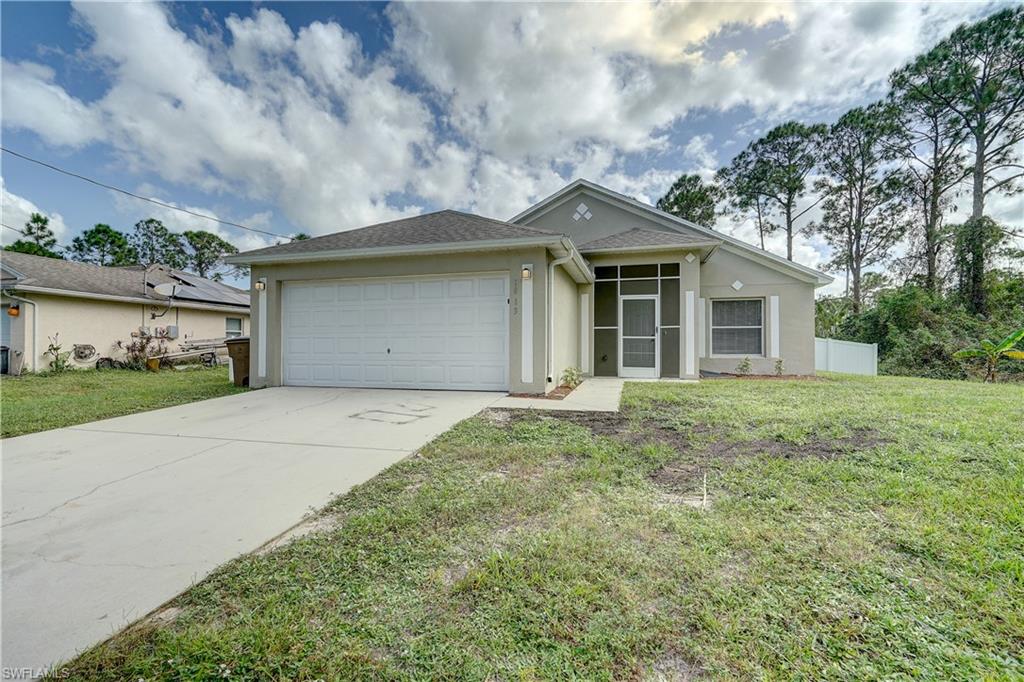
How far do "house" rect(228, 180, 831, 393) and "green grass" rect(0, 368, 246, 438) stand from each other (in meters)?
1.61

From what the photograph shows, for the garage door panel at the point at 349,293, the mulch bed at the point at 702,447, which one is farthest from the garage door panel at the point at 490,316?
the garage door panel at the point at 349,293

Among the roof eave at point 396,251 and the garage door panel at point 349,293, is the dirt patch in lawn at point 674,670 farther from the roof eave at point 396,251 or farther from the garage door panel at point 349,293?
the garage door panel at point 349,293

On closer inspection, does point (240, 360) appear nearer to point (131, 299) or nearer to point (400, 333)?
point (400, 333)

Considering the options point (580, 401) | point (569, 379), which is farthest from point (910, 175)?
point (580, 401)

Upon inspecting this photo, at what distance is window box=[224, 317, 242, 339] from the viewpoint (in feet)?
57.9

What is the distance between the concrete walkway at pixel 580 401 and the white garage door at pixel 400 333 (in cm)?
92

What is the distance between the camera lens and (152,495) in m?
3.21

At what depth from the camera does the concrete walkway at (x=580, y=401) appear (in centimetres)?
645

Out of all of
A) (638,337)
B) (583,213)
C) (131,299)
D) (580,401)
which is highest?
(583,213)

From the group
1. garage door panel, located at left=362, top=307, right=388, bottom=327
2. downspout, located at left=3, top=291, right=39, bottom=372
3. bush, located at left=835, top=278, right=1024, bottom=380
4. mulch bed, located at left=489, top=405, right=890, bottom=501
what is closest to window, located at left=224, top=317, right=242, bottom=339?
downspout, located at left=3, top=291, right=39, bottom=372

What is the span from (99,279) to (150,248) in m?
26.4

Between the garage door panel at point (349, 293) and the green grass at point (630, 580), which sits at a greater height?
the garage door panel at point (349, 293)

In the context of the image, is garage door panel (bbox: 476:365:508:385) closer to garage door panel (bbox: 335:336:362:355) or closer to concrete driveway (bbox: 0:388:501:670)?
concrete driveway (bbox: 0:388:501:670)

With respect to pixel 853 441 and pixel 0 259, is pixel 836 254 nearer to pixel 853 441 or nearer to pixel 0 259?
pixel 853 441
